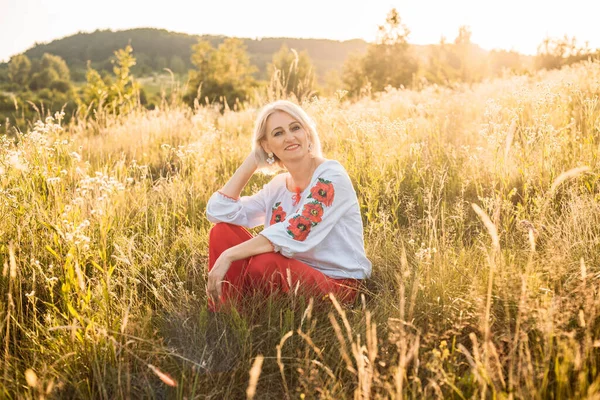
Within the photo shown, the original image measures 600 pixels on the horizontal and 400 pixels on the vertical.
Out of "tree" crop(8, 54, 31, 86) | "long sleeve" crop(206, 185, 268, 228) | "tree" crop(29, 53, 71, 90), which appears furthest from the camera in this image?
"tree" crop(29, 53, 71, 90)

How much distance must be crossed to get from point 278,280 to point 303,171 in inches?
31.6

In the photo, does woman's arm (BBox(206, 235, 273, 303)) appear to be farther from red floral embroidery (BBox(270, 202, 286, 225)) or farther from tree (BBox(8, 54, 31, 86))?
tree (BBox(8, 54, 31, 86))

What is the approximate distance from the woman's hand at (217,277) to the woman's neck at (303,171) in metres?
0.77

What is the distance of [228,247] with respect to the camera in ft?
9.75

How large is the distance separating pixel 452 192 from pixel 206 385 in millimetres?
2650

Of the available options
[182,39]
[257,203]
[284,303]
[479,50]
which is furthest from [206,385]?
[182,39]

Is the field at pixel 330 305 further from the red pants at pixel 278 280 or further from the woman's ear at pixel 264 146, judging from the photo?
the woman's ear at pixel 264 146

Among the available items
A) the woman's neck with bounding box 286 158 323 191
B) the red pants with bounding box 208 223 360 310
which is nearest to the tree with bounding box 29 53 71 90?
the woman's neck with bounding box 286 158 323 191

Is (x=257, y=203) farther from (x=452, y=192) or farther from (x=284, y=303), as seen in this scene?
(x=452, y=192)

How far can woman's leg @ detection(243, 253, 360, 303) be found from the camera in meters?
2.55

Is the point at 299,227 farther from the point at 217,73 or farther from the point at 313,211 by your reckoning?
the point at 217,73

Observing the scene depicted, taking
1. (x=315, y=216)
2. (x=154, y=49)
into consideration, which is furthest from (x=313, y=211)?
(x=154, y=49)

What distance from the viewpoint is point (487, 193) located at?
3766mm

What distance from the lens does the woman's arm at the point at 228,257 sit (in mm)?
2602
